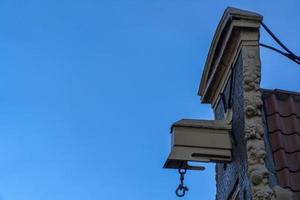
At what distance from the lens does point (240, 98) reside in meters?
6.51

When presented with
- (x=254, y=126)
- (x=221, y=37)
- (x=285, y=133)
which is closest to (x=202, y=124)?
(x=254, y=126)

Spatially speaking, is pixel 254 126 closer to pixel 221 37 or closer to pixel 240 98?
pixel 240 98

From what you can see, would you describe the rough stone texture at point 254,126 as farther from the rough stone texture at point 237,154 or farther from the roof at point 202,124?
the roof at point 202,124

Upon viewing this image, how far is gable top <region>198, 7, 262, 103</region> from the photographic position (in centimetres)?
662

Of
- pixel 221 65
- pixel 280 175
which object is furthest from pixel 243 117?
pixel 221 65

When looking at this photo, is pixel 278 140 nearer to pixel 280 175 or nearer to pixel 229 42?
pixel 280 175

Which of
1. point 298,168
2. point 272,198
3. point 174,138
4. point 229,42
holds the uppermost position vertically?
point 229,42

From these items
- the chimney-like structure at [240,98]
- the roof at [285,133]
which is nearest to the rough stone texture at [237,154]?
the chimney-like structure at [240,98]

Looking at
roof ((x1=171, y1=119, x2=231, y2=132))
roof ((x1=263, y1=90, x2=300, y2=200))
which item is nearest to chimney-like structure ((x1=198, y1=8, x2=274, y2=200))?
roof ((x1=171, y1=119, x2=231, y2=132))

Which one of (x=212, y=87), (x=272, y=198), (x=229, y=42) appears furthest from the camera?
(x=212, y=87)

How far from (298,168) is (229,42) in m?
1.77

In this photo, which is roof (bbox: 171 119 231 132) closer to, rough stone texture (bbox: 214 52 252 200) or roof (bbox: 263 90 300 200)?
rough stone texture (bbox: 214 52 252 200)

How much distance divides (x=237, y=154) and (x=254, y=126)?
436mm

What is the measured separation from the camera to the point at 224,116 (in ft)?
24.2
